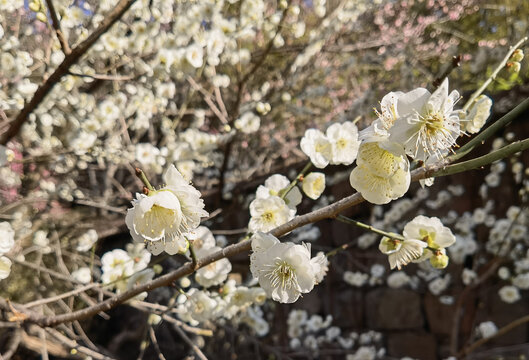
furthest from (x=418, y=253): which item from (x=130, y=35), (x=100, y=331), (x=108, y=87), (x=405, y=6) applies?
(x=405, y=6)

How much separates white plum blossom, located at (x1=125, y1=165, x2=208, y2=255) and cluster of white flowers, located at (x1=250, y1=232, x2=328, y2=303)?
0.13 meters

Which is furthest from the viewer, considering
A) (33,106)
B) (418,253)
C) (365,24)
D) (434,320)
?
(365,24)

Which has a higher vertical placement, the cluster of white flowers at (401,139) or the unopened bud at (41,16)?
the unopened bud at (41,16)

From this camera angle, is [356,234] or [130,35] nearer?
[130,35]

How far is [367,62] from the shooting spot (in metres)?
3.57

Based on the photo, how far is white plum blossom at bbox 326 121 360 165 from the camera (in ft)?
3.60

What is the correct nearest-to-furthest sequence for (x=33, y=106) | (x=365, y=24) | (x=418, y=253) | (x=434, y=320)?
1. (x=418, y=253)
2. (x=33, y=106)
3. (x=434, y=320)
4. (x=365, y=24)

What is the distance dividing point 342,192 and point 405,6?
8.71ft

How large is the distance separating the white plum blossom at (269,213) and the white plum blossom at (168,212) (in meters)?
0.30

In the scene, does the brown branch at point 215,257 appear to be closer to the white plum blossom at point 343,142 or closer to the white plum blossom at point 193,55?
the white plum blossom at point 343,142

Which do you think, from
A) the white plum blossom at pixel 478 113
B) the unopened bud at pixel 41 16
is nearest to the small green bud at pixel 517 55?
the white plum blossom at pixel 478 113

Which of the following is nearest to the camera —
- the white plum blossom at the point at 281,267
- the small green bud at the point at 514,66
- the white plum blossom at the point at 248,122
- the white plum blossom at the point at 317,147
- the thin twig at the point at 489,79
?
the white plum blossom at the point at 281,267

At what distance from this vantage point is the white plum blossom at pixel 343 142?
3.60 ft

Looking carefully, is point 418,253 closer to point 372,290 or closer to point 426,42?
point 372,290
